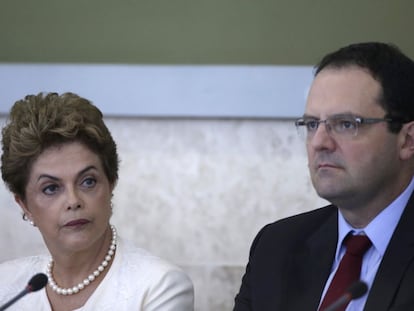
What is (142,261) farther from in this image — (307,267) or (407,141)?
(407,141)

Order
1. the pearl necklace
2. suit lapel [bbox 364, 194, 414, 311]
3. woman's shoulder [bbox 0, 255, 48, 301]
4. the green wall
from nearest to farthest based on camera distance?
suit lapel [bbox 364, 194, 414, 311], the pearl necklace, woman's shoulder [bbox 0, 255, 48, 301], the green wall

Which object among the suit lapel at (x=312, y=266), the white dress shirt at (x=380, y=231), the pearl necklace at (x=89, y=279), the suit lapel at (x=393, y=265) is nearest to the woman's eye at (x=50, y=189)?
the pearl necklace at (x=89, y=279)

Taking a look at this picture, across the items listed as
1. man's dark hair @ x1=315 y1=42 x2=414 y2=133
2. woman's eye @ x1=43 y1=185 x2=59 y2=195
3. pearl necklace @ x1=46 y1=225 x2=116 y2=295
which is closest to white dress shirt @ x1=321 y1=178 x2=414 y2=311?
man's dark hair @ x1=315 y1=42 x2=414 y2=133

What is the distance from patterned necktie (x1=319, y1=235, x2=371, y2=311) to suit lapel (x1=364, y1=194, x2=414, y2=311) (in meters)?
0.07

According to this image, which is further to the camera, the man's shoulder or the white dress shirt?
the man's shoulder

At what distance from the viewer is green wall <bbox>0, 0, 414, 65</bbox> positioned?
126 inches

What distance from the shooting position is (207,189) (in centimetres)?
331

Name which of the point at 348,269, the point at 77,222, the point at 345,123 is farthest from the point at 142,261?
the point at 345,123

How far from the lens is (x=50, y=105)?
2.60 metres

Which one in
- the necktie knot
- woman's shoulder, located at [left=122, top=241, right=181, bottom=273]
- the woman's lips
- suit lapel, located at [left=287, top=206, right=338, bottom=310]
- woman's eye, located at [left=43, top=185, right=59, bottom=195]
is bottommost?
woman's shoulder, located at [left=122, top=241, right=181, bottom=273]

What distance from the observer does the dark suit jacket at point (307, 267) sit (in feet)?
7.34

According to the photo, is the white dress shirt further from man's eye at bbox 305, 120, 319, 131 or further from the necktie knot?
man's eye at bbox 305, 120, 319, 131

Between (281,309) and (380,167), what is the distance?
445mm

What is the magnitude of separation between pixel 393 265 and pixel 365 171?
237mm
